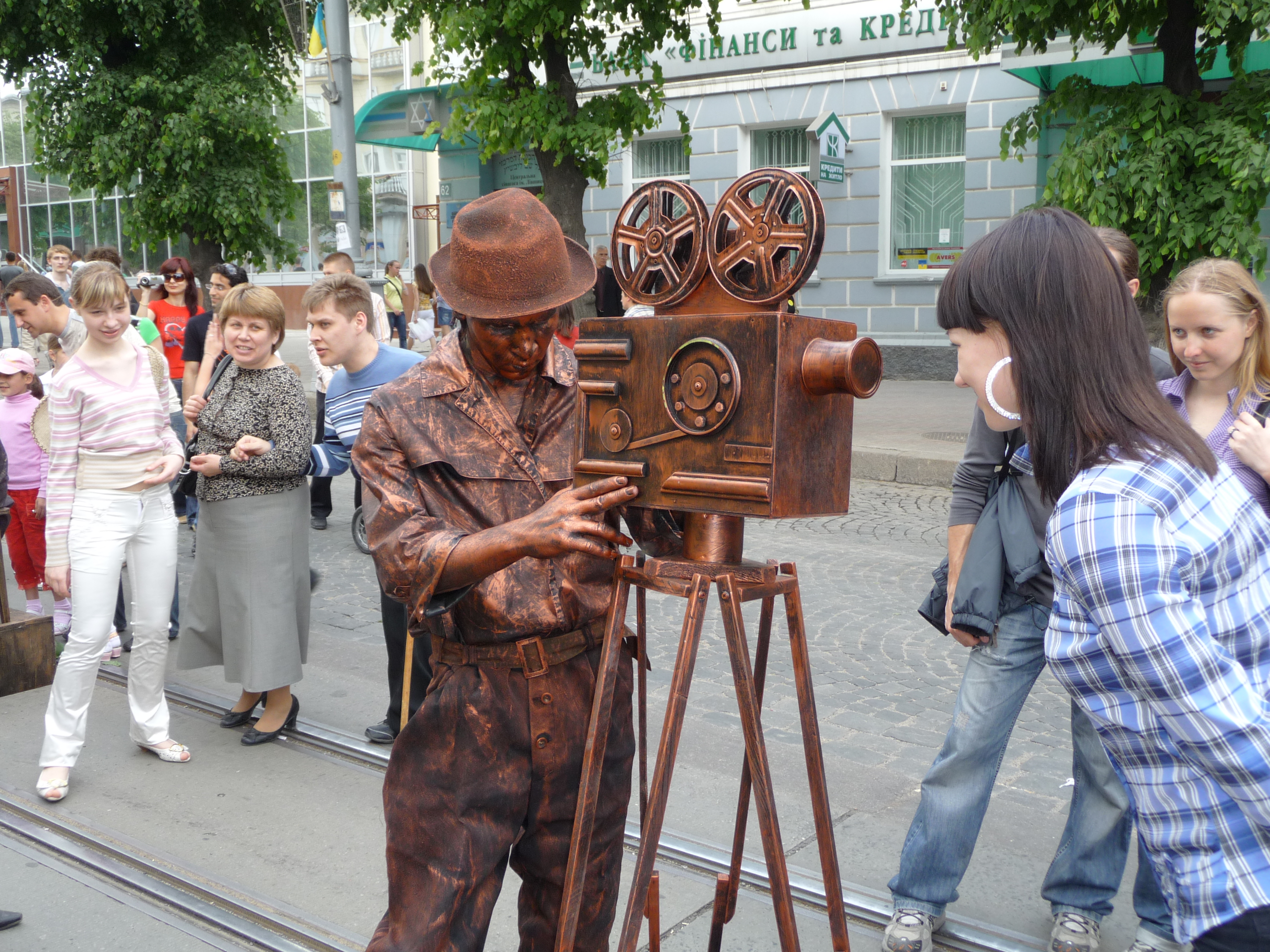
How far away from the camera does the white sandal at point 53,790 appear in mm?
4035

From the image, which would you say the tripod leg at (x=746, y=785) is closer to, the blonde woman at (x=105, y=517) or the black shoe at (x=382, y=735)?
the black shoe at (x=382, y=735)

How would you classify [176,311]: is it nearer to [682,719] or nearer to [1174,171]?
[1174,171]

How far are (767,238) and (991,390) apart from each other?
44 centimetres

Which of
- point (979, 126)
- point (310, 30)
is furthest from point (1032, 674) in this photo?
point (310, 30)

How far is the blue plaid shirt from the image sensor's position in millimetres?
1521

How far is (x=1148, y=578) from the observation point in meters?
1.53

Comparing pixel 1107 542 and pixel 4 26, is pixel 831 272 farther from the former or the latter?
pixel 1107 542

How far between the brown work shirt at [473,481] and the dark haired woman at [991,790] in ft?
3.86

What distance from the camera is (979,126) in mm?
15102

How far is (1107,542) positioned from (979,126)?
48.5 feet

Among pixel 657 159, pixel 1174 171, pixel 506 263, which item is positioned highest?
pixel 657 159

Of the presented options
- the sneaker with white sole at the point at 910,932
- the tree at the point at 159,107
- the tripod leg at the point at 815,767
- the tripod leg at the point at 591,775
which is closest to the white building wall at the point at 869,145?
the tree at the point at 159,107

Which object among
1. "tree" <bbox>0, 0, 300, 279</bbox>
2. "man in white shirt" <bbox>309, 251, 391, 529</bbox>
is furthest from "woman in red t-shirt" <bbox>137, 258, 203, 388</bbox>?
"tree" <bbox>0, 0, 300, 279</bbox>

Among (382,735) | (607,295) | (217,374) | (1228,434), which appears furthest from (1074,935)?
(607,295)
